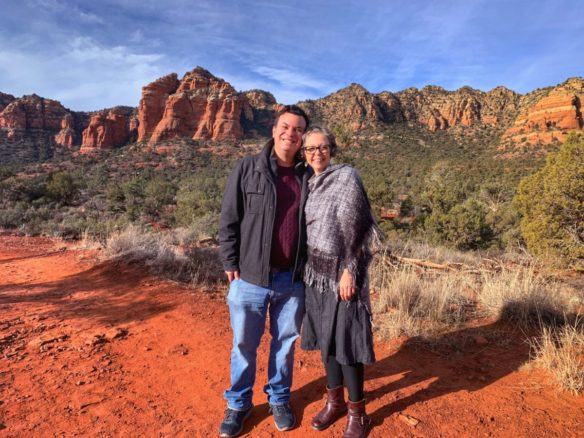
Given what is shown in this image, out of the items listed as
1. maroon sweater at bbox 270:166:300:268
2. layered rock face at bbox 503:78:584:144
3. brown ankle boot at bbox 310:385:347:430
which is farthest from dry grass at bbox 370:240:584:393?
layered rock face at bbox 503:78:584:144

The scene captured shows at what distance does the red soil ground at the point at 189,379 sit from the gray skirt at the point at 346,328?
53cm

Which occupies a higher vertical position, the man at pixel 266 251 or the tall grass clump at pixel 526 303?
the man at pixel 266 251

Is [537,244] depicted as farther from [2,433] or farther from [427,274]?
[2,433]

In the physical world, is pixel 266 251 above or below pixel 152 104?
below

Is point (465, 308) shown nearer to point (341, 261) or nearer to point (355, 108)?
point (341, 261)

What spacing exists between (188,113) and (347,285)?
243 ft

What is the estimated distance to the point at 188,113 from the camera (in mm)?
69250

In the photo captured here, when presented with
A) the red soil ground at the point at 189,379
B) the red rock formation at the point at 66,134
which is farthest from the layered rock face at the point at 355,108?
the red soil ground at the point at 189,379

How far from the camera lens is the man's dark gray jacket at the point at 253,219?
209 centimetres

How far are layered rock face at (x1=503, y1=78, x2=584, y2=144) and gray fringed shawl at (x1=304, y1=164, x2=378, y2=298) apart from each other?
59.0 m

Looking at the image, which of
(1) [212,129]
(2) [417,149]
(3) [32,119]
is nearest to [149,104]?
(1) [212,129]

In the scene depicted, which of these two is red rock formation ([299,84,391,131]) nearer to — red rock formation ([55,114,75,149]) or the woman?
red rock formation ([55,114,75,149])

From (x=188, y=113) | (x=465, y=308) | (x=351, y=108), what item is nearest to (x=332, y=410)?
(x=465, y=308)

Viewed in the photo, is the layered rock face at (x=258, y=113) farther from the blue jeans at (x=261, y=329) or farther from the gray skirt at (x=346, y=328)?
the gray skirt at (x=346, y=328)
